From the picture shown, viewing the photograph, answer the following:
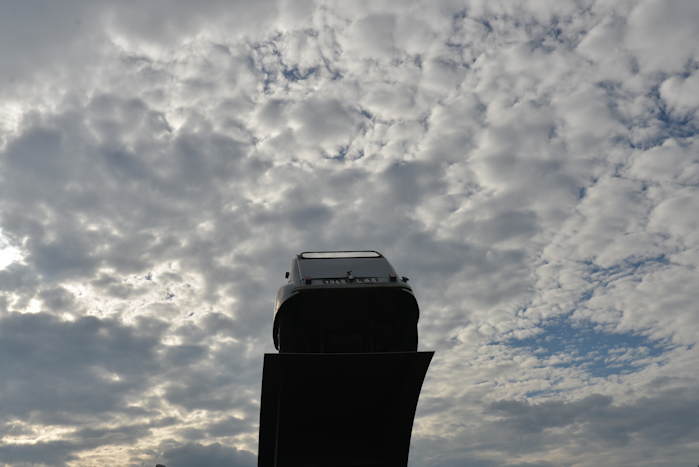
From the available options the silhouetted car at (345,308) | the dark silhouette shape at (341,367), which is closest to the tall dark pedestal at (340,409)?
the dark silhouette shape at (341,367)

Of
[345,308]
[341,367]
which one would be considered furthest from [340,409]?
[345,308]

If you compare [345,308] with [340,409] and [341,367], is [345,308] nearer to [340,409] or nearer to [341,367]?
[341,367]

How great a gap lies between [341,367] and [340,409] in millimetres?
1519

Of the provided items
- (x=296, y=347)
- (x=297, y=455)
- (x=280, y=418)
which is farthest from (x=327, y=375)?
(x=297, y=455)

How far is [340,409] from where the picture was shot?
11414 mm

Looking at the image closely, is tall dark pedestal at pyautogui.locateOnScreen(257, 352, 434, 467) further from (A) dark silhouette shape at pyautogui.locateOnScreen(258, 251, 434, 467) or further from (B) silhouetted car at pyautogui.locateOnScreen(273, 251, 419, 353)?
(B) silhouetted car at pyautogui.locateOnScreen(273, 251, 419, 353)

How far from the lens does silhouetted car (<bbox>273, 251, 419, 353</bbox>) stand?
10.2 metres

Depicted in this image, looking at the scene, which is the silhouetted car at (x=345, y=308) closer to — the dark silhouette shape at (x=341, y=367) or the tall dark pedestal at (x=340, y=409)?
the dark silhouette shape at (x=341, y=367)

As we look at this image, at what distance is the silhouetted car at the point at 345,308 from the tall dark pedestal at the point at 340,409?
555 millimetres

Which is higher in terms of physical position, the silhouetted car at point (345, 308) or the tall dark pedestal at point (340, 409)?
the silhouetted car at point (345, 308)

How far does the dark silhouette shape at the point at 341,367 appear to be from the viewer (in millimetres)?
10242

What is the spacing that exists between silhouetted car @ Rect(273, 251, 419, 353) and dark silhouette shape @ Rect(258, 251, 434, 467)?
20mm

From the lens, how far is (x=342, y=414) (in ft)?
37.7

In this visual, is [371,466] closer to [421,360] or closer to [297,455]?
[297,455]
